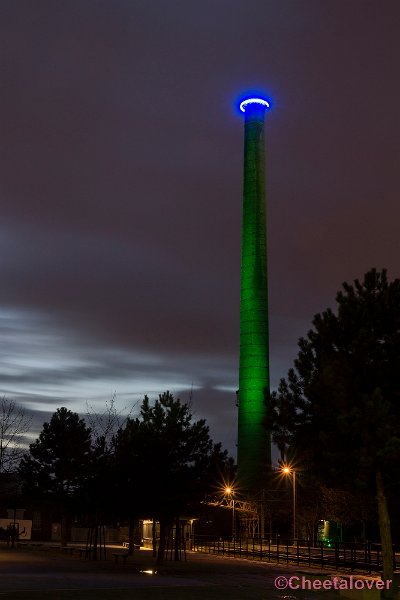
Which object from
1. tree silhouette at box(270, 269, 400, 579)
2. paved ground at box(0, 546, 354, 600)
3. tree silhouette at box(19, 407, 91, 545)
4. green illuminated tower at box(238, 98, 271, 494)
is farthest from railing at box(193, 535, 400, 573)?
tree silhouette at box(19, 407, 91, 545)

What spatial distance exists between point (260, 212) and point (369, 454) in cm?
4766

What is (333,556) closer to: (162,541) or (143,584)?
(162,541)

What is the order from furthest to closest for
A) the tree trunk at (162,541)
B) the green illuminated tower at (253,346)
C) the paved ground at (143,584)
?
the green illuminated tower at (253,346) → the tree trunk at (162,541) → the paved ground at (143,584)

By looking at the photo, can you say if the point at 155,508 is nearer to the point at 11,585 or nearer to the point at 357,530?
the point at 11,585

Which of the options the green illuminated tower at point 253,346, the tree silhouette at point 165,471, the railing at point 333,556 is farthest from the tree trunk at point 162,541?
the green illuminated tower at point 253,346

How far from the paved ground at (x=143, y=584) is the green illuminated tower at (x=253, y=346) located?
3359 cm

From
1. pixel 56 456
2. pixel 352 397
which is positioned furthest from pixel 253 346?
pixel 352 397

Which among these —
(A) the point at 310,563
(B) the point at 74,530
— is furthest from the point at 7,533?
(A) the point at 310,563

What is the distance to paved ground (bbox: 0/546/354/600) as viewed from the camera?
59.7ft

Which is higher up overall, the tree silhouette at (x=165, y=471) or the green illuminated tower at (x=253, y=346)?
the green illuminated tower at (x=253, y=346)

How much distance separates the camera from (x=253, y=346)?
6391 centimetres

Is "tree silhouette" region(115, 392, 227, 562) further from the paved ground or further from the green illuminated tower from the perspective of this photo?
the green illuminated tower

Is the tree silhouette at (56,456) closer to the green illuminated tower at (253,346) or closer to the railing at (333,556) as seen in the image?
the green illuminated tower at (253,346)

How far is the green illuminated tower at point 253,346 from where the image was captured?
63.7 meters
